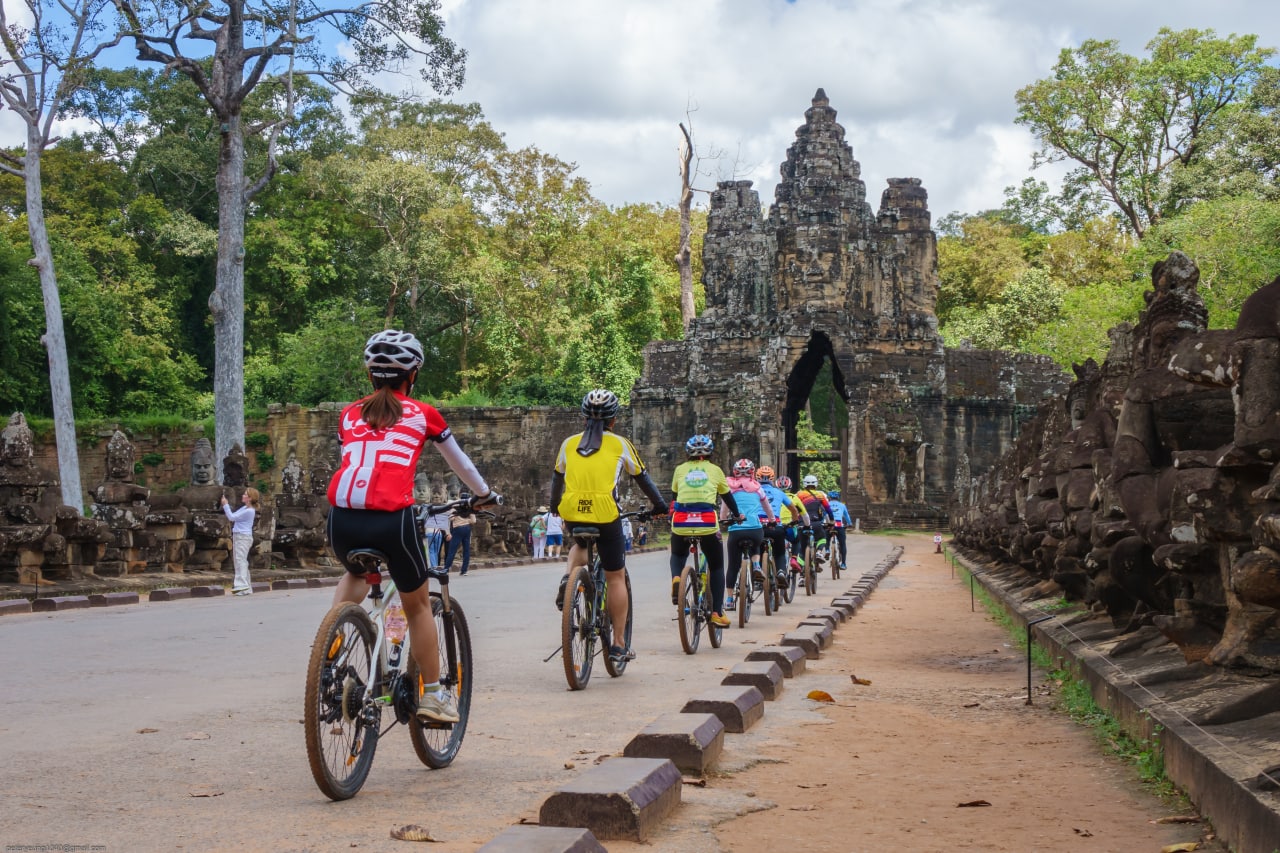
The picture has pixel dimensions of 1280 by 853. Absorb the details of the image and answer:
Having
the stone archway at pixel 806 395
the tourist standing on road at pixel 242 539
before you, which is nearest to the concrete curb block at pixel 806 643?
the tourist standing on road at pixel 242 539

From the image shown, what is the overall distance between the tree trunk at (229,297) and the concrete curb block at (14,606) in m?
15.2

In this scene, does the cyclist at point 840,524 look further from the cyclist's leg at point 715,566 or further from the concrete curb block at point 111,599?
the cyclist's leg at point 715,566

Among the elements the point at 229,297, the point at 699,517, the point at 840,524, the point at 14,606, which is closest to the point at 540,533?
the point at 229,297

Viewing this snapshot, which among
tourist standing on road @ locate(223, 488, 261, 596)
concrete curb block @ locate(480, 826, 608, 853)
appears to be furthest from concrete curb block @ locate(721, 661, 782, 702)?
tourist standing on road @ locate(223, 488, 261, 596)

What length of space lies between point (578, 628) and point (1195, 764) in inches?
160

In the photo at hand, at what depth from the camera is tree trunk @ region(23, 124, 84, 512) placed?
101 feet

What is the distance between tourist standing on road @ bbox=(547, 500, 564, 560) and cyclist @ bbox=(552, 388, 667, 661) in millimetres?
24484

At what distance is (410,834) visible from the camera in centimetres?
460

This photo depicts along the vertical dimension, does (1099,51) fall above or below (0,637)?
above

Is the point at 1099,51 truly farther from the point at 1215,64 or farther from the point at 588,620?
the point at 588,620

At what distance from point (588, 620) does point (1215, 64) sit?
157 feet

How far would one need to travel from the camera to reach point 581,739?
6746mm

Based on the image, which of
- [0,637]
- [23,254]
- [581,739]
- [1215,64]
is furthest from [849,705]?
[1215,64]

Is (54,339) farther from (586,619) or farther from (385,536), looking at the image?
(385,536)
